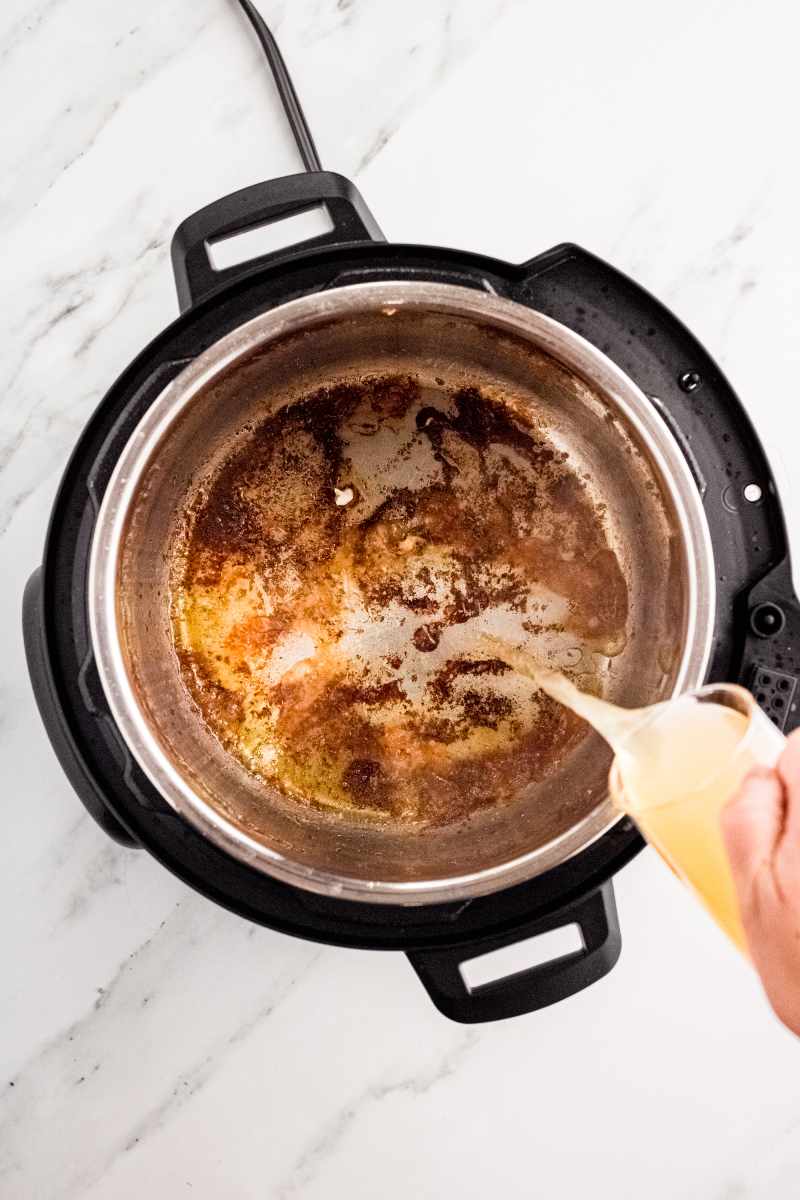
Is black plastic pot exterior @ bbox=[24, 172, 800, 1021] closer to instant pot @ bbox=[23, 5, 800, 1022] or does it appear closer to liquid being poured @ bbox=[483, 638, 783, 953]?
instant pot @ bbox=[23, 5, 800, 1022]

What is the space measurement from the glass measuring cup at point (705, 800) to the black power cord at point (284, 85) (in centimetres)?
56

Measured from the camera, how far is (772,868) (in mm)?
458

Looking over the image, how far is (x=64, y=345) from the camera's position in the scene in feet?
2.76

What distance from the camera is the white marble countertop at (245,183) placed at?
32.9 inches

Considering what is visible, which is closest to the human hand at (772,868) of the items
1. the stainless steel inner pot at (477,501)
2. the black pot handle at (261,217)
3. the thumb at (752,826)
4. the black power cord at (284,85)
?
the thumb at (752,826)

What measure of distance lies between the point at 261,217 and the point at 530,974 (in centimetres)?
57

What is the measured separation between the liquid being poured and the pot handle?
157 millimetres

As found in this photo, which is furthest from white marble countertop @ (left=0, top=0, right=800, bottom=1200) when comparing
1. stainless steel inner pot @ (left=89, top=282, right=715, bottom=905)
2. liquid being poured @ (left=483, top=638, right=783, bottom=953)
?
liquid being poured @ (left=483, top=638, right=783, bottom=953)

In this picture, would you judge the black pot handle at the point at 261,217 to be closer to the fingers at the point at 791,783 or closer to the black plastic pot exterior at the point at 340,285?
the black plastic pot exterior at the point at 340,285

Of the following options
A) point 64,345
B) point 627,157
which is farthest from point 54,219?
point 627,157

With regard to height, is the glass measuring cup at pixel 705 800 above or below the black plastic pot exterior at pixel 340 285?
below

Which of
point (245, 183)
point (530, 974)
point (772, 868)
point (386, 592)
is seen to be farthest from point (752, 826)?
point (245, 183)

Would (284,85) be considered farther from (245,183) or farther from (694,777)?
(694,777)

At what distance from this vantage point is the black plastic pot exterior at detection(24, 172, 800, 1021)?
2.17 ft
